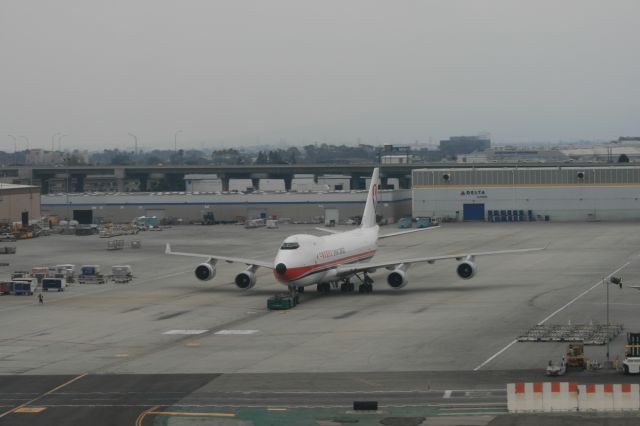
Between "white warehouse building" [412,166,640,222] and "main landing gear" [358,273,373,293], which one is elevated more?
"white warehouse building" [412,166,640,222]

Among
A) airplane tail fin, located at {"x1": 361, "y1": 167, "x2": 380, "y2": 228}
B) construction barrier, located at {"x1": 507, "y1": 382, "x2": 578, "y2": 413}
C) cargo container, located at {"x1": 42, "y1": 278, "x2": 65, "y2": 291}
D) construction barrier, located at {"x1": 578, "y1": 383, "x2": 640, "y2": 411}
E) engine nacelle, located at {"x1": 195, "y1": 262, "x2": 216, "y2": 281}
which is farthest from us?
airplane tail fin, located at {"x1": 361, "y1": 167, "x2": 380, "y2": 228}

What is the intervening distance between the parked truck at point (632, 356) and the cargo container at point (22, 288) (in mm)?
55802

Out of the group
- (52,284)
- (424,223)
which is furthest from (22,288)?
(424,223)

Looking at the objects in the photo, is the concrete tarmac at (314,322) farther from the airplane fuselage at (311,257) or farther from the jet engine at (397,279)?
the airplane fuselage at (311,257)

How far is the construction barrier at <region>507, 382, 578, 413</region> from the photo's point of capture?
46.7 metres

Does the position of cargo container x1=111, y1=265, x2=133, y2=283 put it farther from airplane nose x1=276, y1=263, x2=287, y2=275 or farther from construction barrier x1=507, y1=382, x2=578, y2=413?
construction barrier x1=507, y1=382, x2=578, y2=413

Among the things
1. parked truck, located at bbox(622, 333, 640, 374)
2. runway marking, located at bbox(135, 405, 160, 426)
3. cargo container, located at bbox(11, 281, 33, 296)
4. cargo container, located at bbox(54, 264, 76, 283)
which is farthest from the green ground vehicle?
runway marking, located at bbox(135, 405, 160, 426)

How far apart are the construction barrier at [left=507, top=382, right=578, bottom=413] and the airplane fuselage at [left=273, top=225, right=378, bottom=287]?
35186 millimetres

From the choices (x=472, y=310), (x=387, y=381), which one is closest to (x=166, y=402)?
(x=387, y=381)

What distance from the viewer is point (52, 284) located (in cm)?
9556

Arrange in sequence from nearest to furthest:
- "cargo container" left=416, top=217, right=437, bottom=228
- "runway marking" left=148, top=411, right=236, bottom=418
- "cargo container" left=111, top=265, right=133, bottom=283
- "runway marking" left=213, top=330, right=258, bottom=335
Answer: "runway marking" left=148, top=411, right=236, bottom=418, "runway marking" left=213, top=330, right=258, bottom=335, "cargo container" left=111, top=265, right=133, bottom=283, "cargo container" left=416, top=217, right=437, bottom=228

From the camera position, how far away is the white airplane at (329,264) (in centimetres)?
8162

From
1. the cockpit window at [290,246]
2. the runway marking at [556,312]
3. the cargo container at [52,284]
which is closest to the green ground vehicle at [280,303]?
the cockpit window at [290,246]

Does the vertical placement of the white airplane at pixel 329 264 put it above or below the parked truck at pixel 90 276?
above
